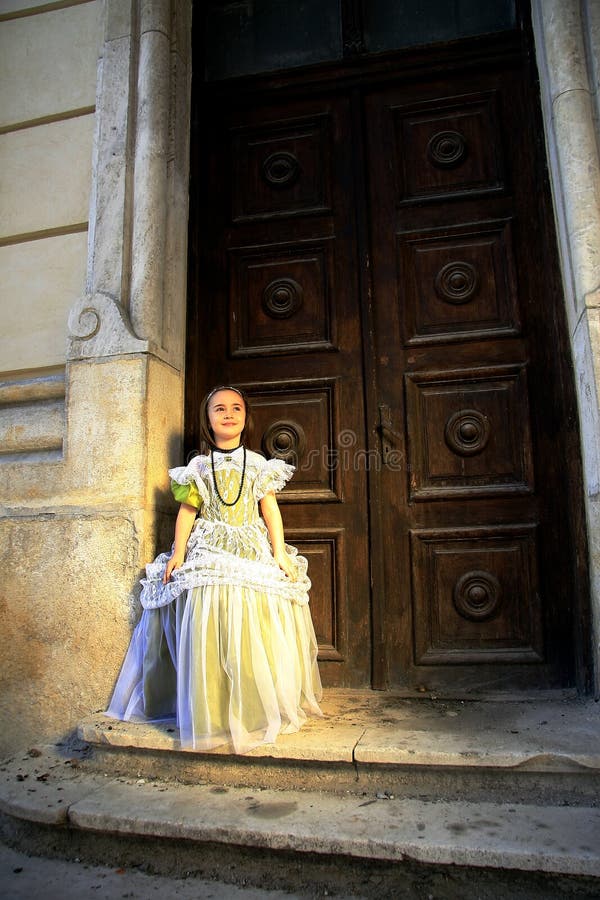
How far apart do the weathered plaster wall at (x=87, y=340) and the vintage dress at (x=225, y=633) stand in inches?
10.6

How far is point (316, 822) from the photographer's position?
219 centimetres

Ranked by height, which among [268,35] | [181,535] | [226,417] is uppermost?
[268,35]

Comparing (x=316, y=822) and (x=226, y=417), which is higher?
(x=226, y=417)

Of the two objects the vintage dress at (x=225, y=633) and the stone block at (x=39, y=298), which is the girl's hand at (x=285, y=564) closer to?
the vintage dress at (x=225, y=633)

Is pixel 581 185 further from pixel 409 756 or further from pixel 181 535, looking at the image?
pixel 409 756

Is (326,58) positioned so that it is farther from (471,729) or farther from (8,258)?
(471,729)

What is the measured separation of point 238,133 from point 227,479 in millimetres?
2332

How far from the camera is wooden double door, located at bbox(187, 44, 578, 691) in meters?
3.38

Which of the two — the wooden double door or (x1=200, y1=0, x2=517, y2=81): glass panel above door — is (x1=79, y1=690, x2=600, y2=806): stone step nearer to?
the wooden double door

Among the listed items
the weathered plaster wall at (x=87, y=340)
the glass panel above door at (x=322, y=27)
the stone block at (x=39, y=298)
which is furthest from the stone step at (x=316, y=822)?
the glass panel above door at (x=322, y=27)

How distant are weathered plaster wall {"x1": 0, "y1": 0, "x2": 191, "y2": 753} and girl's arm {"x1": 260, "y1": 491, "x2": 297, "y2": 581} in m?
0.60

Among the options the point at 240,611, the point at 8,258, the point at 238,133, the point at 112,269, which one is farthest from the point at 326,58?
the point at 240,611

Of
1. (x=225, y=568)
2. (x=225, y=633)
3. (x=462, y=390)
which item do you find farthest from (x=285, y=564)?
(x=462, y=390)

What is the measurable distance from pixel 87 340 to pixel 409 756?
2.46m
